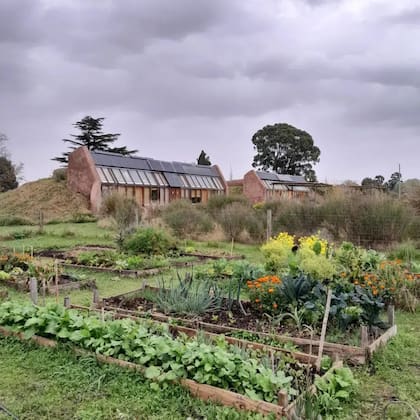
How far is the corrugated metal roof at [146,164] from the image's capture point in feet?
87.9

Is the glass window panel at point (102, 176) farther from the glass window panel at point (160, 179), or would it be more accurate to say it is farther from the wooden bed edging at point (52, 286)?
the wooden bed edging at point (52, 286)

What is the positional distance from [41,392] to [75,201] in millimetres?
25581

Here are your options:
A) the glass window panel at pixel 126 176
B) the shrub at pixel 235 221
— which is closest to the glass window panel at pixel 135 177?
the glass window panel at pixel 126 176

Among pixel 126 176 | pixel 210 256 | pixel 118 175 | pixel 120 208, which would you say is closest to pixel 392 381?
pixel 210 256

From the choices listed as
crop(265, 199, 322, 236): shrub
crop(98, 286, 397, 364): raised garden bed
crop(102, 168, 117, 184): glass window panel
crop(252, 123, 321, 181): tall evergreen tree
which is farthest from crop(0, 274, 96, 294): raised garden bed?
crop(252, 123, 321, 181): tall evergreen tree

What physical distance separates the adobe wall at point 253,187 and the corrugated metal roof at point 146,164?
8.67ft

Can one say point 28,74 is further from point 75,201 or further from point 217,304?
point 75,201

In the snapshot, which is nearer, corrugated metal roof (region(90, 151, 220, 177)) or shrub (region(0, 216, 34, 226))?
shrub (region(0, 216, 34, 226))

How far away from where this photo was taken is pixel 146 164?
96.6ft

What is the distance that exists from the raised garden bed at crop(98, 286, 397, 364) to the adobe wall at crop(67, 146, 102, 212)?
20935mm

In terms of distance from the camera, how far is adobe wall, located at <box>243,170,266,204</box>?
109 ft

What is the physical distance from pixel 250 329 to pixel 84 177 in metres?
24.0

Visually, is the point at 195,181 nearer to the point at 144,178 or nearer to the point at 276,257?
the point at 144,178

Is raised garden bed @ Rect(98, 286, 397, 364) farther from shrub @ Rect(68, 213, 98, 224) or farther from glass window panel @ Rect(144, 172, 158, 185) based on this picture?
glass window panel @ Rect(144, 172, 158, 185)
